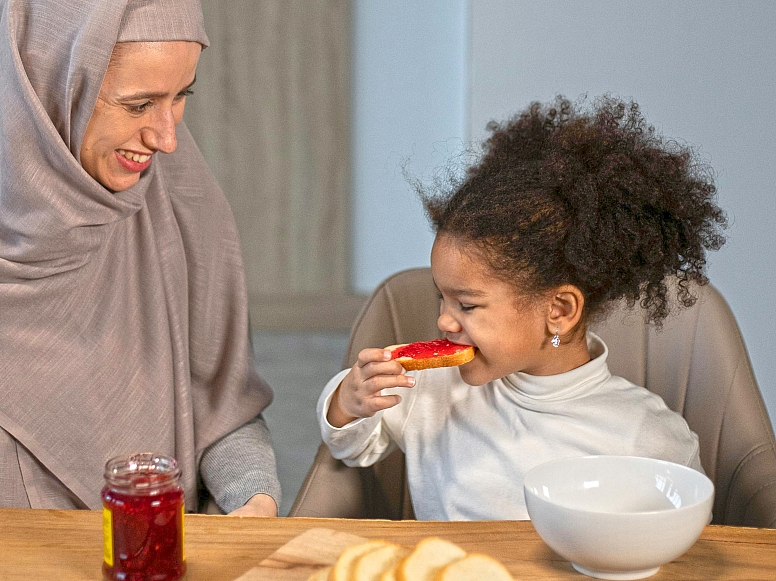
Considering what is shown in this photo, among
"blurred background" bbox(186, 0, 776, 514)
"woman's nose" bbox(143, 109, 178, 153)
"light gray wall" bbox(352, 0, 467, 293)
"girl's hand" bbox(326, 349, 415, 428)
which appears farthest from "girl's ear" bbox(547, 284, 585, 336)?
"light gray wall" bbox(352, 0, 467, 293)

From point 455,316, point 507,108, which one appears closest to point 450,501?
point 455,316

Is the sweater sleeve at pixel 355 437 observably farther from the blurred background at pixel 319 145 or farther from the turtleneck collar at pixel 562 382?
the blurred background at pixel 319 145

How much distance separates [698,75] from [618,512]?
2.93 metres

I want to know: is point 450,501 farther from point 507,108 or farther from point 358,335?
point 507,108

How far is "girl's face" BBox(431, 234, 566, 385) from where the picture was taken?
142 cm

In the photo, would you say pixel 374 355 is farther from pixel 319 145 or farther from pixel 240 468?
pixel 319 145

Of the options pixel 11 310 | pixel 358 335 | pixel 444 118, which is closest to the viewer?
pixel 11 310

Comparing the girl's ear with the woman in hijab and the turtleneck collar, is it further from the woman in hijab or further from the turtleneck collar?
the woman in hijab

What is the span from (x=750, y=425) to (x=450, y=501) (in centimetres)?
59

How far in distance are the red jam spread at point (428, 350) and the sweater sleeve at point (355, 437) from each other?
13 cm

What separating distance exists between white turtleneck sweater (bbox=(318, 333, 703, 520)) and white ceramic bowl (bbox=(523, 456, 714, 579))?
0.38 meters

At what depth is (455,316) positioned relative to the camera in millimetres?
1448

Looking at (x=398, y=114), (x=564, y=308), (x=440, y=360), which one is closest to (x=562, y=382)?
(x=564, y=308)

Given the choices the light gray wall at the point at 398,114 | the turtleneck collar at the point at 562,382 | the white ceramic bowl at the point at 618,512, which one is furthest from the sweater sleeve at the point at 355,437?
the light gray wall at the point at 398,114
